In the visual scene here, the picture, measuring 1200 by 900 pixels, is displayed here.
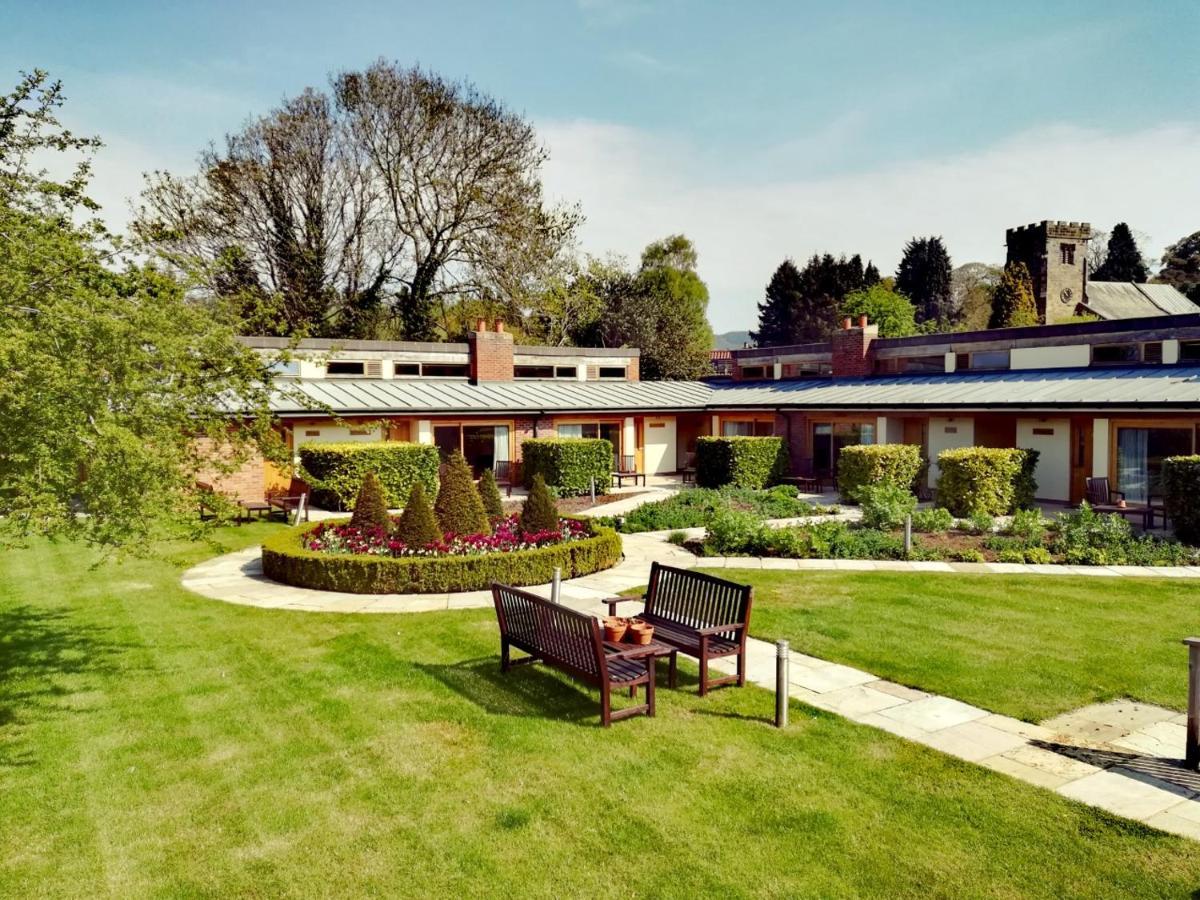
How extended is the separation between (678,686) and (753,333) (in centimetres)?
6949

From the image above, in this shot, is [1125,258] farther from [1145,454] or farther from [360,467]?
[360,467]

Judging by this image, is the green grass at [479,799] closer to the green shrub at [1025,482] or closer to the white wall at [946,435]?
the green shrub at [1025,482]

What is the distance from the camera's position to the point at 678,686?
7828 millimetres

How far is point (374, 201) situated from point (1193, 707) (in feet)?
132

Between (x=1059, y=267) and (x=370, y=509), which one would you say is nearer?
(x=370, y=509)

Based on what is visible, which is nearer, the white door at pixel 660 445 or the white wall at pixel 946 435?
the white wall at pixel 946 435

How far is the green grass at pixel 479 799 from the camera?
15.3ft

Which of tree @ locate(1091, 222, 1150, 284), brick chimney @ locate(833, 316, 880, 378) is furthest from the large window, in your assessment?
tree @ locate(1091, 222, 1150, 284)

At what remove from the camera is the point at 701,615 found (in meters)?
8.23

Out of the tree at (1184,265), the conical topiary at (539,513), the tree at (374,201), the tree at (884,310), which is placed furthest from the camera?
the tree at (1184,265)

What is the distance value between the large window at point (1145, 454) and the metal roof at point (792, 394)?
110cm

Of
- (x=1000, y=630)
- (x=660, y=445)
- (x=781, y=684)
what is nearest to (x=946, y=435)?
(x=660, y=445)

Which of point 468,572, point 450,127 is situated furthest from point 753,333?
point 468,572

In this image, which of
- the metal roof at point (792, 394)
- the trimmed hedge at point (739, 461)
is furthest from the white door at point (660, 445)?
the trimmed hedge at point (739, 461)
